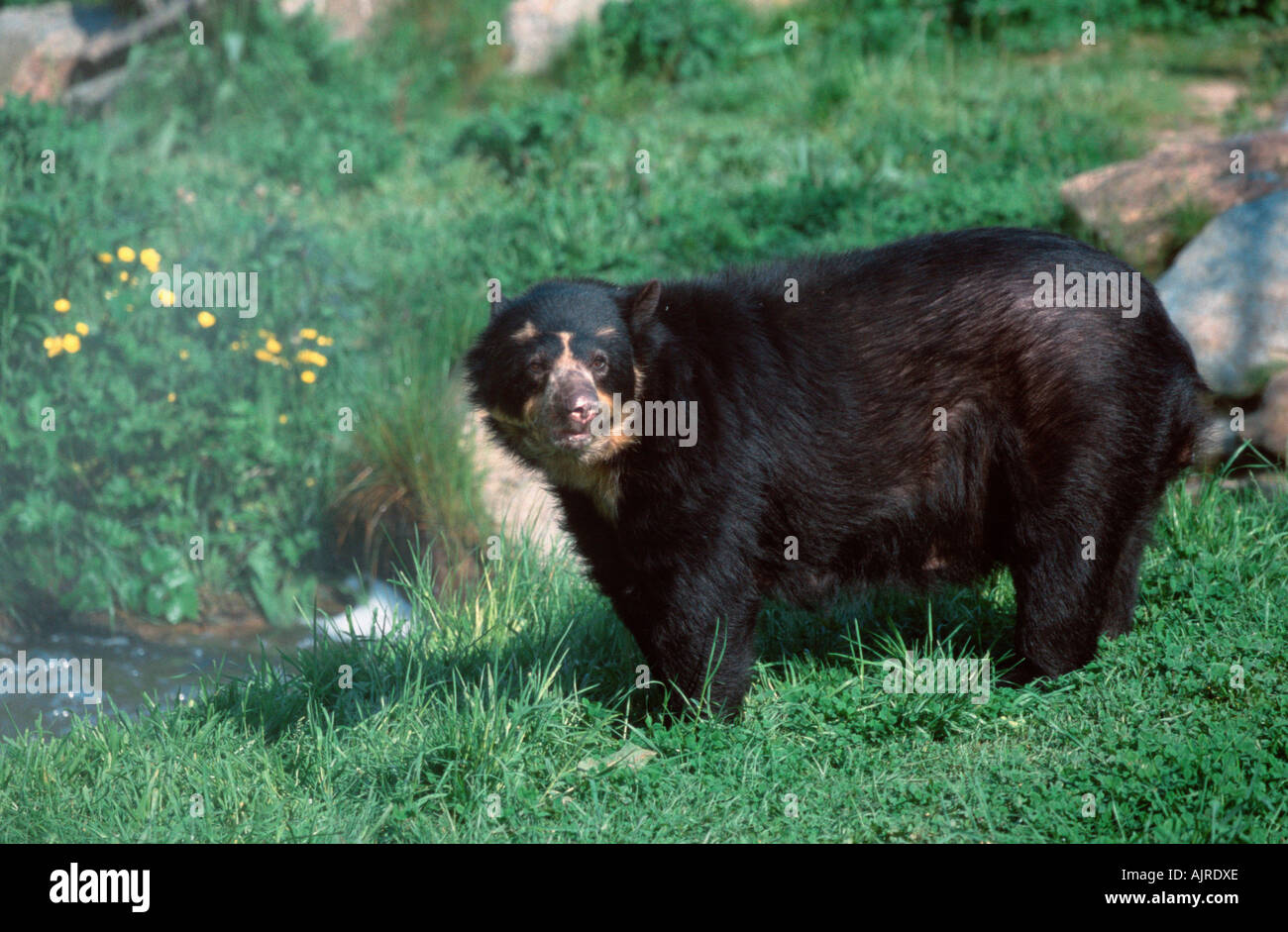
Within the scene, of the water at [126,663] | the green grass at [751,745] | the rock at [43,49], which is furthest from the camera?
the rock at [43,49]

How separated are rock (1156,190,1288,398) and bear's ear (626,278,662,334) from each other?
113 inches

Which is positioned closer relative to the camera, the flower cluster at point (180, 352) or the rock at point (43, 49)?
the flower cluster at point (180, 352)

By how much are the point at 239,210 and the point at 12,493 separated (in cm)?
214

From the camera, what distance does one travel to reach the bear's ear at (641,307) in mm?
4215

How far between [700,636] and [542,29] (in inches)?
326

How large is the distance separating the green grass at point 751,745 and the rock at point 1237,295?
0.87 metres

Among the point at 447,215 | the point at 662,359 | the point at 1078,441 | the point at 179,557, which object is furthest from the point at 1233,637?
the point at 447,215

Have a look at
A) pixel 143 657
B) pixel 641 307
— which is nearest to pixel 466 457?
pixel 143 657

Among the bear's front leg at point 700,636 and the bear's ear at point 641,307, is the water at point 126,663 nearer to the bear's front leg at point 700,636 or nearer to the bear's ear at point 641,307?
Answer: the bear's front leg at point 700,636

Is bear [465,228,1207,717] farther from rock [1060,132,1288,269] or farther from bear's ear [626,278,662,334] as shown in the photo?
rock [1060,132,1288,269]

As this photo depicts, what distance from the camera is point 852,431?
4355 millimetres

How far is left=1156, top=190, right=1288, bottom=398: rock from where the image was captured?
19.0 ft

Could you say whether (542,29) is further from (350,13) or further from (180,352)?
(180,352)

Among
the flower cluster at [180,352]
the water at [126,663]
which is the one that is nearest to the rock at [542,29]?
the flower cluster at [180,352]
